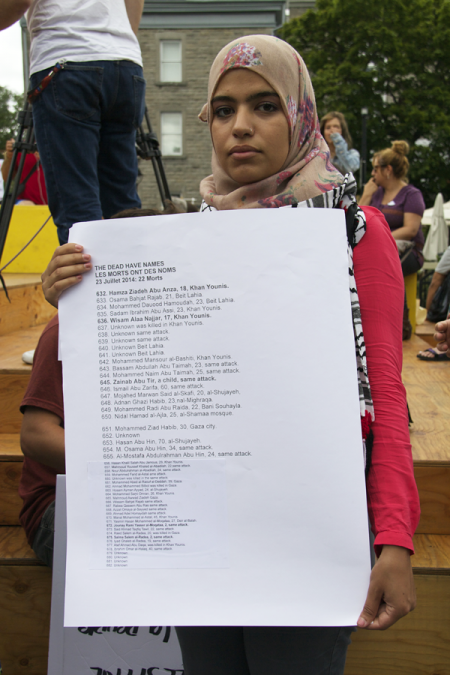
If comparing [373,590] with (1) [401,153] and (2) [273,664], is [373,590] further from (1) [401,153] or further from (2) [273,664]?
(1) [401,153]

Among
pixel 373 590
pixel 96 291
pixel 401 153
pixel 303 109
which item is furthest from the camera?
pixel 401 153

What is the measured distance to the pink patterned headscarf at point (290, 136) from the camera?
1.09m

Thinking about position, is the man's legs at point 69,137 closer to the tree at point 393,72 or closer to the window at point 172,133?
the tree at point 393,72

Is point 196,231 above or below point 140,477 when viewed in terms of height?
above

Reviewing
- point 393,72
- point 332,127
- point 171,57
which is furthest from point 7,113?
point 332,127

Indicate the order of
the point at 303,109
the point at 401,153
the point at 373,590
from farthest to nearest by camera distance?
1. the point at 401,153
2. the point at 303,109
3. the point at 373,590

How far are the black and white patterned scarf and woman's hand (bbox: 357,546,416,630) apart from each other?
0.55 feet

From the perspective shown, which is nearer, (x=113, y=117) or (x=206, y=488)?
(x=206, y=488)

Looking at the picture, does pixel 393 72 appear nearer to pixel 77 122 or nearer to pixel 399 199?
pixel 399 199

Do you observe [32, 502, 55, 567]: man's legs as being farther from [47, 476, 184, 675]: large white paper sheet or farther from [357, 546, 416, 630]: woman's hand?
[357, 546, 416, 630]: woman's hand

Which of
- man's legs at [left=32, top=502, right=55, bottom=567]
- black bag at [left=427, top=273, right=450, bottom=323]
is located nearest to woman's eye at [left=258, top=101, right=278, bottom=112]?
man's legs at [left=32, top=502, right=55, bottom=567]

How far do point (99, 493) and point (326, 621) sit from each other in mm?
460

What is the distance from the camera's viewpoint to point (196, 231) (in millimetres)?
995

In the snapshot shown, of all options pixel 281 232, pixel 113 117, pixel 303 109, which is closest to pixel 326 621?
pixel 281 232
